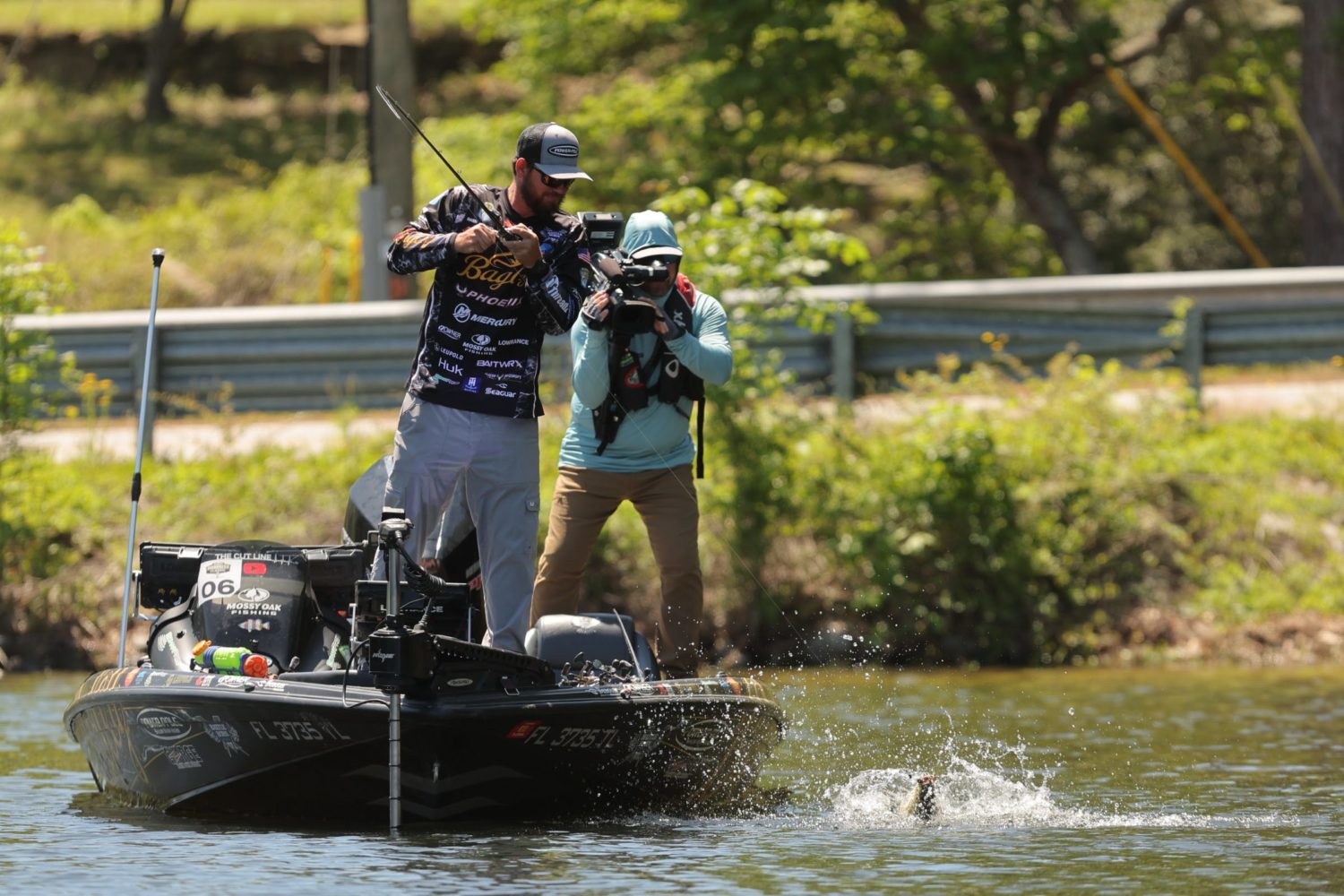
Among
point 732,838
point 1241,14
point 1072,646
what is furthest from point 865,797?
point 1241,14

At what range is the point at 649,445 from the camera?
913 cm

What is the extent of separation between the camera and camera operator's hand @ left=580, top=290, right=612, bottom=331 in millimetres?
8406

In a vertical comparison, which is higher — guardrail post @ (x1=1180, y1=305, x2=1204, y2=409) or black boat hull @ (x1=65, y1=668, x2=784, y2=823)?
guardrail post @ (x1=1180, y1=305, x2=1204, y2=409)

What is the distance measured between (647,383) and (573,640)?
1091 millimetres

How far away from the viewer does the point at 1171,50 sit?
24.8 metres

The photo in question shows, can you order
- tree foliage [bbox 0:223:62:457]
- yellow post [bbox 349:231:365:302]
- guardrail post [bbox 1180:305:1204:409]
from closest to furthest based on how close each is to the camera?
tree foliage [bbox 0:223:62:457] → guardrail post [bbox 1180:305:1204:409] → yellow post [bbox 349:231:365:302]

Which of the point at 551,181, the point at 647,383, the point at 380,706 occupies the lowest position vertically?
the point at 380,706

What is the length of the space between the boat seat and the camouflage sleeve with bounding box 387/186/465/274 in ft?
4.88

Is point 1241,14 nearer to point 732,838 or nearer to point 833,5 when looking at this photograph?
point 833,5

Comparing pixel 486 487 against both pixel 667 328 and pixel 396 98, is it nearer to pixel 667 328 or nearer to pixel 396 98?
pixel 667 328

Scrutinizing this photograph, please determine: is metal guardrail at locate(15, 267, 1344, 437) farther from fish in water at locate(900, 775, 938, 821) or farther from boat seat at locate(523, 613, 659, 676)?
fish in water at locate(900, 775, 938, 821)

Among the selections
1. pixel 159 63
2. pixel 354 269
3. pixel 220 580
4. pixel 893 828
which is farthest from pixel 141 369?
pixel 159 63

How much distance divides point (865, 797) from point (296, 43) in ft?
101

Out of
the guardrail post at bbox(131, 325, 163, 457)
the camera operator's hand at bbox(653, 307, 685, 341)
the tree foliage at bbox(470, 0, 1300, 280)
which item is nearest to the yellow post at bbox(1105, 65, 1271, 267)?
the tree foliage at bbox(470, 0, 1300, 280)
